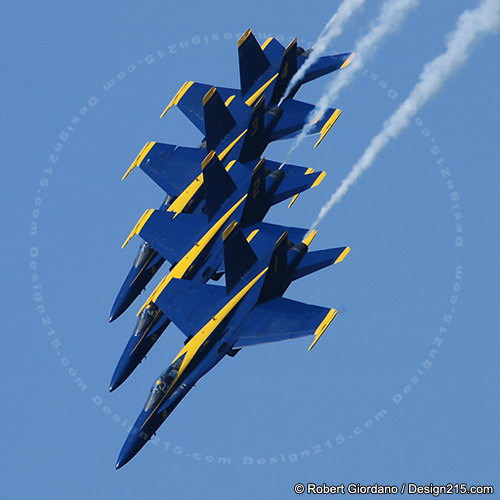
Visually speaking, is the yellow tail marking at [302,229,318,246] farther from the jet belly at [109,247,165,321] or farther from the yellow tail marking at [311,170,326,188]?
the jet belly at [109,247,165,321]

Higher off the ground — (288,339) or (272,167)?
(272,167)

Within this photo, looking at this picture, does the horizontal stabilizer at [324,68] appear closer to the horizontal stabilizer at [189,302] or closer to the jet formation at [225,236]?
the jet formation at [225,236]

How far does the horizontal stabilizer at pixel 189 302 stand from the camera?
2398 inches

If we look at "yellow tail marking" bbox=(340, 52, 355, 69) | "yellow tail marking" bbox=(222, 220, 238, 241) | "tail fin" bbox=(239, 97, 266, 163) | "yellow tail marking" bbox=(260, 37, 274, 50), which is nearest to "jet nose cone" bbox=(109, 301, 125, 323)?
"yellow tail marking" bbox=(222, 220, 238, 241)

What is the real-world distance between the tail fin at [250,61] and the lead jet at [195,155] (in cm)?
157

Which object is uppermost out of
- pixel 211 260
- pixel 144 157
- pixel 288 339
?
pixel 144 157

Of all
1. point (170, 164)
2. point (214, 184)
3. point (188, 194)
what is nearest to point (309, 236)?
point (214, 184)

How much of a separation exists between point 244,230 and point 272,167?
167 inches

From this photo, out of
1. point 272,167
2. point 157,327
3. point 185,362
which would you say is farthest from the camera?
point 272,167

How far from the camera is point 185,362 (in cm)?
5959

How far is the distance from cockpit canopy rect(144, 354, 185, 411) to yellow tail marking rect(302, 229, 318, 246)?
790cm

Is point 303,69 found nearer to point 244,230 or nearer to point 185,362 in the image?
point 244,230

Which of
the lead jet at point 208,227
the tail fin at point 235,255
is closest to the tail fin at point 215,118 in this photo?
the lead jet at point 208,227

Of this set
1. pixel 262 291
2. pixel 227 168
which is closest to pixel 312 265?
pixel 262 291
